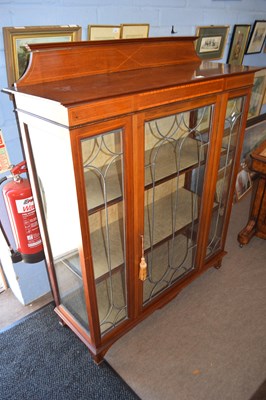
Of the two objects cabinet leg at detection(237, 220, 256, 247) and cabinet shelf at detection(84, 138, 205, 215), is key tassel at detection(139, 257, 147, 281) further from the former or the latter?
cabinet leg at detection(237, 220, 256, 247)

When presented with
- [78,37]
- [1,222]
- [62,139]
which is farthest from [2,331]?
[78,37]

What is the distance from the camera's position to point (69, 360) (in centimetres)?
179

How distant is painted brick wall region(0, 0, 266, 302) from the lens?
1330 millimetres

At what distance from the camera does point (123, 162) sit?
127cm

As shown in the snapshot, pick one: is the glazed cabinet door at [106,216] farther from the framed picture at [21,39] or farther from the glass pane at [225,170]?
the glass pane at [225,170]

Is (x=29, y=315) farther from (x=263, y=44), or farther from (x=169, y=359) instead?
(x=263, y=44)

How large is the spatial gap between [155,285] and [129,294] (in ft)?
0.94

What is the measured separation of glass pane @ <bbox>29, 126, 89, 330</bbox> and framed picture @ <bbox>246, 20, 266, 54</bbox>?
7.65 feet

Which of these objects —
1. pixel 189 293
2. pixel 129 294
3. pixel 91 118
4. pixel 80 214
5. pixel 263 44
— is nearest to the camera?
pixel 91 118

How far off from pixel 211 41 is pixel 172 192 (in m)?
1.24

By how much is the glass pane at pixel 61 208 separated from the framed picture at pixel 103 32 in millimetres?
653

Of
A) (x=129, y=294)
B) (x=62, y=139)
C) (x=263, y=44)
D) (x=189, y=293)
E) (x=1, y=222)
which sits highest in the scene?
(x=263, y=44)

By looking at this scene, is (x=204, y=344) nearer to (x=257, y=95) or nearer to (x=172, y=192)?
(x=172, y=192)

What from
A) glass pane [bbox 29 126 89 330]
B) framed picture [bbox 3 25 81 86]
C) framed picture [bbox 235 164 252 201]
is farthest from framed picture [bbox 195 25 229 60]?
glass pane [bbox 29 126 89 330]
